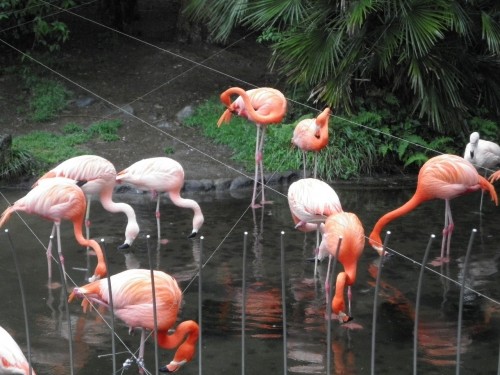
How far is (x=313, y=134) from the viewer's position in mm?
7781

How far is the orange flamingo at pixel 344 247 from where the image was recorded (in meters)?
5.05

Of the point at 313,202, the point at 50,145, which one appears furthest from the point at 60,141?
the point at 313,202

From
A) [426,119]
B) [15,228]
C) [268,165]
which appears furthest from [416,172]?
[15,228]

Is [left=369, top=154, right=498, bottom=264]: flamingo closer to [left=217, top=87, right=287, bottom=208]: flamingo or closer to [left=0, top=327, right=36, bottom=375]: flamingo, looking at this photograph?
[left=217, top=87, right=287, bottom=208]: flamingo

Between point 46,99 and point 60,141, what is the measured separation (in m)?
1.22

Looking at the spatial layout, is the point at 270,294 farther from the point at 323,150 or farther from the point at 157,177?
the point at 323,150

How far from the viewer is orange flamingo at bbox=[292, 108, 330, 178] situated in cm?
762

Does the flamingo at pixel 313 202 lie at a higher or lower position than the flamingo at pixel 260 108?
lower

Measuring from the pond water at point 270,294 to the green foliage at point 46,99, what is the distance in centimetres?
199

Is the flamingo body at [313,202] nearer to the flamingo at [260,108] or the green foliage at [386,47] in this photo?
the flamingo at [260,108]

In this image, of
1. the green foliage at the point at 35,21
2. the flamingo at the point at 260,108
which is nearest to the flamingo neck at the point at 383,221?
the flamingo at the point at 260,108

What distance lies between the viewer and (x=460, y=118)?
9.09 m

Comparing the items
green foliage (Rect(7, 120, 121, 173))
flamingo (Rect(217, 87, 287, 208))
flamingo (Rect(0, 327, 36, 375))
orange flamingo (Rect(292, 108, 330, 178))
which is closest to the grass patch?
flamingo (Rect(217, 87, 287, 208))

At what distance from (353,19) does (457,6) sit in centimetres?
120
